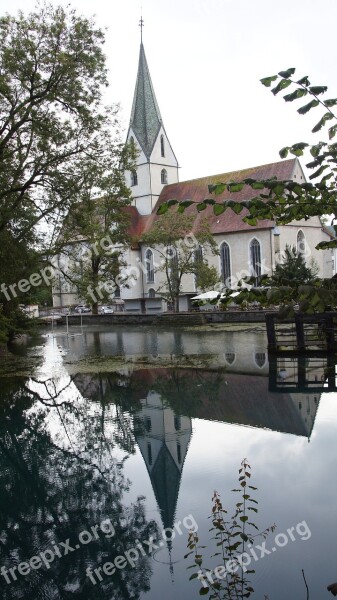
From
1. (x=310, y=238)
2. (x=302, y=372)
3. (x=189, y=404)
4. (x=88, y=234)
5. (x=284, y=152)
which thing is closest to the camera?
(x=284, y=152)

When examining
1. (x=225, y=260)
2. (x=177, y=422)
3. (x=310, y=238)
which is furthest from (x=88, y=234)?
(x=310, y=238)

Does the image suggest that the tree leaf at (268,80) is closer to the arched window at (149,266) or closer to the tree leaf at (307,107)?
the tree leaf at (307,107)

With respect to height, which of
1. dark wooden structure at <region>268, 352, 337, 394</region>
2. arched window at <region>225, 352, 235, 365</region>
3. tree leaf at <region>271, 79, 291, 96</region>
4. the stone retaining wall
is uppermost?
tree leaf at <region>271, 79, 291, 96</region>

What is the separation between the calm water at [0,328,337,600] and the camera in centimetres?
480

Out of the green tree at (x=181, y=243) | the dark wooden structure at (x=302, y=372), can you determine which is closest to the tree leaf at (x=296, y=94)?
the dark wooden structure at (x=302, y=372)

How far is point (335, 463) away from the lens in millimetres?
7309

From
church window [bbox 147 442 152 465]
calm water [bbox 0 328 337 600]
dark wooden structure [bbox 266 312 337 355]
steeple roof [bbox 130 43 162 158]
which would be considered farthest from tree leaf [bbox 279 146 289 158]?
steeple roof [bbox 130 43 162 158]

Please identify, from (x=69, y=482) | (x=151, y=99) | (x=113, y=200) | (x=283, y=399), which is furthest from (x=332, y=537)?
(x=151, y=99)

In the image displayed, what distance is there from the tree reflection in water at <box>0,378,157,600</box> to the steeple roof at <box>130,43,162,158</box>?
52339mm

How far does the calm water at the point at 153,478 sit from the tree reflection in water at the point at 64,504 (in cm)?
2

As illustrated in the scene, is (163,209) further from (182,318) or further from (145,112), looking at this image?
(145,112)

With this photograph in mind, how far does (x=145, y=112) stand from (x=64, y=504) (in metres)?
57.3

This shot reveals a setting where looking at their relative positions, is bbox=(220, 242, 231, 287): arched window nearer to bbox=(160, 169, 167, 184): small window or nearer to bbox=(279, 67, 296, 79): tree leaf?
bbox=(160, 169, 167, 184): small window

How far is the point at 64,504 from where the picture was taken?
21.2ft
